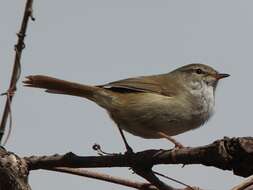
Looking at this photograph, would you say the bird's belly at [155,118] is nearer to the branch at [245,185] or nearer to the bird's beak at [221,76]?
the bird's beak at [221,76]

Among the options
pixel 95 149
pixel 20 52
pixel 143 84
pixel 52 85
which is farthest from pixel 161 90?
pixel 20 52

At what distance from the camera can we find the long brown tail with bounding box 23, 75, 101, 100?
4.24 m

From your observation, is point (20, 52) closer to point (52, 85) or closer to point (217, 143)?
point (217, 143)

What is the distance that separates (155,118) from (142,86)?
25.8 inches

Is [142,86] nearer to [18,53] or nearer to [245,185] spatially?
[18,53]

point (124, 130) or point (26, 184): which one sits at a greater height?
point (26, 184)

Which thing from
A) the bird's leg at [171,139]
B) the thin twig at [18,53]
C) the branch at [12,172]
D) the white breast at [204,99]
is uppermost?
the thin twig at [18,53]

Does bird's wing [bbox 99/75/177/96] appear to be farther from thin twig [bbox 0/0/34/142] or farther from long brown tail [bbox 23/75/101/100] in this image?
thin twig [bbox 0/0/34/142]

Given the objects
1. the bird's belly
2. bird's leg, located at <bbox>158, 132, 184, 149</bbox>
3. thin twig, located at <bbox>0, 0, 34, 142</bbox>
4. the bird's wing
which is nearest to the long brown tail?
the bird's wing

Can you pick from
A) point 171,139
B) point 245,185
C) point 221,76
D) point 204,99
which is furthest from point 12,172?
point 221,76

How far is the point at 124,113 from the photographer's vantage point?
4.86m

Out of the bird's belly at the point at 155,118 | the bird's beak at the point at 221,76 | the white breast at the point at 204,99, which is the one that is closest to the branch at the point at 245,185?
the bird's belly at the point at 155,118

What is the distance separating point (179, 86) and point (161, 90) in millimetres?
367

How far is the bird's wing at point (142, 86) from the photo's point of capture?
512 centimetres
